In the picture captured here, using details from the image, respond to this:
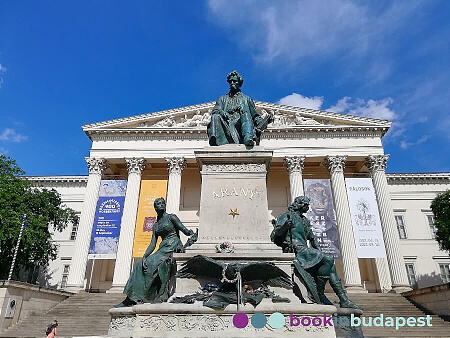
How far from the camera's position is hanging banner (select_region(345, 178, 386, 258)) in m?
25.4

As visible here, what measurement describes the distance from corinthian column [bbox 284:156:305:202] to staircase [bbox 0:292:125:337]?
51.2 ft

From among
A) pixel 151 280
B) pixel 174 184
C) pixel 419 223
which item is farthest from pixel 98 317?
pixel 419 223

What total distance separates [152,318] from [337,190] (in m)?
26.5

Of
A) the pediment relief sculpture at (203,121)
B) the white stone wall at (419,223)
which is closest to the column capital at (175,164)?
the pediment relief sculpture at (203,121)

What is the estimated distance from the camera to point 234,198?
225 inches

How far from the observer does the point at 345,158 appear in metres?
29.9

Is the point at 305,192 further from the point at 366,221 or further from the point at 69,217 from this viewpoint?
the point at 69,217

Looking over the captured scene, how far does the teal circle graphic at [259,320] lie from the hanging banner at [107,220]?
2407 centimetres

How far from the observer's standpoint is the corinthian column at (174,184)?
93.7ft

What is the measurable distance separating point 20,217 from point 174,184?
37.4 ft

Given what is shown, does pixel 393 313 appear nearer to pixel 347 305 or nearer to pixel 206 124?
pixel 347 305

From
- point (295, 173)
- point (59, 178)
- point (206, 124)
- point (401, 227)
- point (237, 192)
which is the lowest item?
point (237, 192)

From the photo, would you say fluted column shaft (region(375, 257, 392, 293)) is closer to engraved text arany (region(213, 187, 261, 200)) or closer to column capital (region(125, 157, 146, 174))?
column capital (region(125, 157, 146, 174))

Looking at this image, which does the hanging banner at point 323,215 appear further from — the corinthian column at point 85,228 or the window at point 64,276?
the window at point 64,276
